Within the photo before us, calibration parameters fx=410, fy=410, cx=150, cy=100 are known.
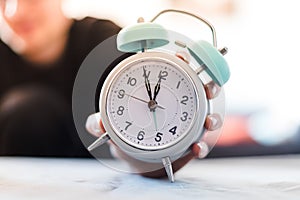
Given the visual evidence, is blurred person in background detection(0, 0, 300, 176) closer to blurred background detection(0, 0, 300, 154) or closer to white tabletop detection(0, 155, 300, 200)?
white tabletop detection(0, 155, 300, 200)

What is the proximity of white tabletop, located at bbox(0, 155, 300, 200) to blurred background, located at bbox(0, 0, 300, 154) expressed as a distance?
9cm

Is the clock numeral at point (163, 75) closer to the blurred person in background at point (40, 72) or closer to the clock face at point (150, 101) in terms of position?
the clock face at point (150, 101)

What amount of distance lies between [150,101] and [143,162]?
0.14 meters

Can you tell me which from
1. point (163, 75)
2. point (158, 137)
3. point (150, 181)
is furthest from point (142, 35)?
point (150, 181)

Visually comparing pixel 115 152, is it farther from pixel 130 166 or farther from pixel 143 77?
pixel 143 77

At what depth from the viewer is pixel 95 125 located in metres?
0.88

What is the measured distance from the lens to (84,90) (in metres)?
0.98

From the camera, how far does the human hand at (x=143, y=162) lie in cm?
83

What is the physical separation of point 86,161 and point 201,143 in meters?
0.39

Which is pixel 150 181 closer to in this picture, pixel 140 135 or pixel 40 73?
pixel 140 135

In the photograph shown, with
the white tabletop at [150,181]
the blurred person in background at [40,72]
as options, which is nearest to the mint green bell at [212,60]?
the white tabletop at [150,181]

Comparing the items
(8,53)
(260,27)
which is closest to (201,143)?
(260,27)

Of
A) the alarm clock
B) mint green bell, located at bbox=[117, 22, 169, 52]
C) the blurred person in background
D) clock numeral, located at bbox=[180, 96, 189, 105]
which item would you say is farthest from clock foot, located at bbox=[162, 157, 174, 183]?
the blurred person in background

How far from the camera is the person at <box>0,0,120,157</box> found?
1131mm
